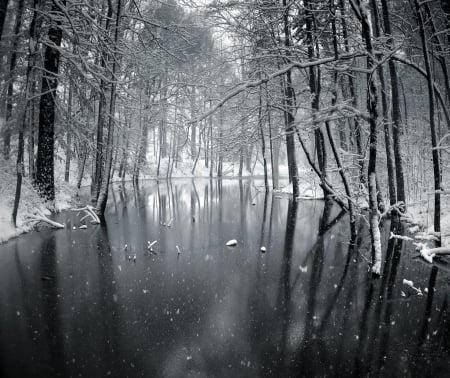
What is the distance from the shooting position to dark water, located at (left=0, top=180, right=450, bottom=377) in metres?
3.39

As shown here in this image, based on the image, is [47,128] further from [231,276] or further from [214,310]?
[214,310]

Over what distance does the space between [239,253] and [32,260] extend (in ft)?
15.4

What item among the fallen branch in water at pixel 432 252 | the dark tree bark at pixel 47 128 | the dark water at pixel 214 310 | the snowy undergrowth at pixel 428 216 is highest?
the dark tree bark at pixel 47 128

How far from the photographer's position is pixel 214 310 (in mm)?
4676

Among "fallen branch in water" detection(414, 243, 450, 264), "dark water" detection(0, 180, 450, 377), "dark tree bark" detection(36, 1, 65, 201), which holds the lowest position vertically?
"dark water" detection(0, 180, 450, 377)

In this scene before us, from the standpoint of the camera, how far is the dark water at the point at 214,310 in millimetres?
3391

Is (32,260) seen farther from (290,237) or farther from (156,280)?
(290,237)

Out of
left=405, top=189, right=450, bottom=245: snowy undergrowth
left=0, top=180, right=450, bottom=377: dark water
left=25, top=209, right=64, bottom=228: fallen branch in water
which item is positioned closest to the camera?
left=0, top=180, right=450, bottom=377: dark water

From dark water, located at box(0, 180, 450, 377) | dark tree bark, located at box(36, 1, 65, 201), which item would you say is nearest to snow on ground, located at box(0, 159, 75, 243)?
dark water, located at box(0, 180, 450, 377)

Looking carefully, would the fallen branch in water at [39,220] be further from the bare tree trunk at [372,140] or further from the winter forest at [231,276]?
the bare tree trunk at [372,140]

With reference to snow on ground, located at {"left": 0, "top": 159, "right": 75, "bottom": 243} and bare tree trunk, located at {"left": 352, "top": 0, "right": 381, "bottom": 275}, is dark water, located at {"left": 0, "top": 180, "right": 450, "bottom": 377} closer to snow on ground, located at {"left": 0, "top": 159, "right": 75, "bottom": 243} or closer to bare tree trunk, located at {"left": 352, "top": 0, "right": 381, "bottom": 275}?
snow on ground, located at {"left": 0, "top": 159, "right": 75, "bottom": 243}

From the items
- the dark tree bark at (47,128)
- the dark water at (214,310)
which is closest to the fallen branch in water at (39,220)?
the dark water at (214,310)

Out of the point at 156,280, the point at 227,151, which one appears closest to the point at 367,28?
the point at 156,280

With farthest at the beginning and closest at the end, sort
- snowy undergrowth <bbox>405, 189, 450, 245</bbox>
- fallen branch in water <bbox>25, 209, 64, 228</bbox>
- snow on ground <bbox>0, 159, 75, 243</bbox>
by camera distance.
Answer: fallen branch in water <bbox>25, 209, 64, 228</bbox> < snowy undergrowth <bbox>405, 189, 450, 245</bbox> < snow on ground <bbox>0, 159, 75, 243</bbox>
